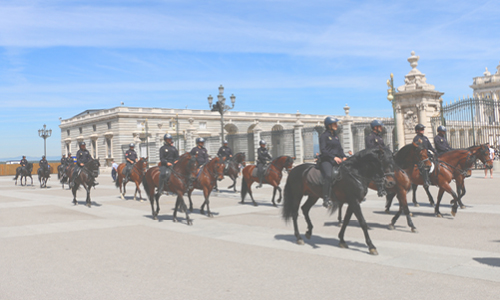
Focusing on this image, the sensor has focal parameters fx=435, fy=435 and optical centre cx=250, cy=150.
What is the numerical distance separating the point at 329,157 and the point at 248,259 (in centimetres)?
248

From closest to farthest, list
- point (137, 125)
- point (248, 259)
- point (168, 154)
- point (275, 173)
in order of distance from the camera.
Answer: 1. point (248, 259)
2. point (168, 154)
3. point (275, 173)
4. point (137, 125)

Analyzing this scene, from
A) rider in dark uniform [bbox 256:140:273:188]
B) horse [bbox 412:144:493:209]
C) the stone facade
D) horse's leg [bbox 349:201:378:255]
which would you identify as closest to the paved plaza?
horse's leg [bbox 349:201:378:255]

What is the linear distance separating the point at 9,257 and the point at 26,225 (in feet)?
14.2

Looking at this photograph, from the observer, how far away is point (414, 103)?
2495cm

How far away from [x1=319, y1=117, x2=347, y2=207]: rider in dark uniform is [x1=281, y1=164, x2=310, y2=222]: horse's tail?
0.65 metres

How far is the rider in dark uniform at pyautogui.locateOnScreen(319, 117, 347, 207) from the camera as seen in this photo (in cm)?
795

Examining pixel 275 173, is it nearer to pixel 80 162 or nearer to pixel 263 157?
pixel 263 157

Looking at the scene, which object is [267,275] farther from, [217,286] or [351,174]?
[351,174]

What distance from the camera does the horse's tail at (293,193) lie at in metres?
8.69

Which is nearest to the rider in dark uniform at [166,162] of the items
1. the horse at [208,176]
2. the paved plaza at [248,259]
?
the horse at [208,176]

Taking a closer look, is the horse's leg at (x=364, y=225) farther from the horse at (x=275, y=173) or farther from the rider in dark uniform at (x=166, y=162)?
the horse at (x=275, y=173)

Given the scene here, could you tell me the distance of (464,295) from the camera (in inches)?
191

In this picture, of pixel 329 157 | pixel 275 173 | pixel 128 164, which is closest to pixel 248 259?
pixel 329 157

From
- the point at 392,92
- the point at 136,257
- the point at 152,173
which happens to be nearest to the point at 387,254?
the point at 136,257
